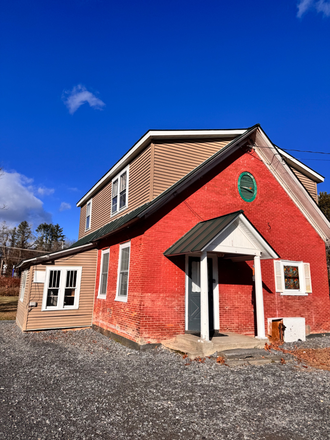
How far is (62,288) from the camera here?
40.2 ft

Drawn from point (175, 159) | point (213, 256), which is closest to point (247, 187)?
point (175, 159)

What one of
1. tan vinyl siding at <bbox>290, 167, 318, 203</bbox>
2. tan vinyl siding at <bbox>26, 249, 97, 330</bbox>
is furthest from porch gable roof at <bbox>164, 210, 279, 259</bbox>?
tan vinyl siding at <bbox>290, 167, 318, 203</bbox>

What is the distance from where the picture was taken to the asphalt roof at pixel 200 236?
8133mm

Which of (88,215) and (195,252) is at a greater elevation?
(88,215)

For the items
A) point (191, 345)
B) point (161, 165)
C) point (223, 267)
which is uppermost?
point (161, 165)

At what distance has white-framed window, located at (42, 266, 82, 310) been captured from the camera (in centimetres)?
1214

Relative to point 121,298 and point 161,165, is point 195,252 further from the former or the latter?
point 161,165

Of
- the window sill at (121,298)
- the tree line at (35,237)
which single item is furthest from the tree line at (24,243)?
the window sill at (121,298)

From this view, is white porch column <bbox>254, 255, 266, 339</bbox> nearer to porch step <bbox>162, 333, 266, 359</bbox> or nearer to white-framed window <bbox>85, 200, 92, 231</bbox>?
porch step <bbox>162, 333, 266, 359</bbox>

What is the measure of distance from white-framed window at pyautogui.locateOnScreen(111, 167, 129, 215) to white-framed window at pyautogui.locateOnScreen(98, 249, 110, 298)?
1952 millimetres

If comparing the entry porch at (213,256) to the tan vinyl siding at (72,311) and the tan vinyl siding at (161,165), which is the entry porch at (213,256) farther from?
the tan vinyl siding at (72,311)

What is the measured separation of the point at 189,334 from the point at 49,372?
4051 mm

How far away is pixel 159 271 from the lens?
9062 millimetres

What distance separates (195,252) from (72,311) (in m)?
6.98
